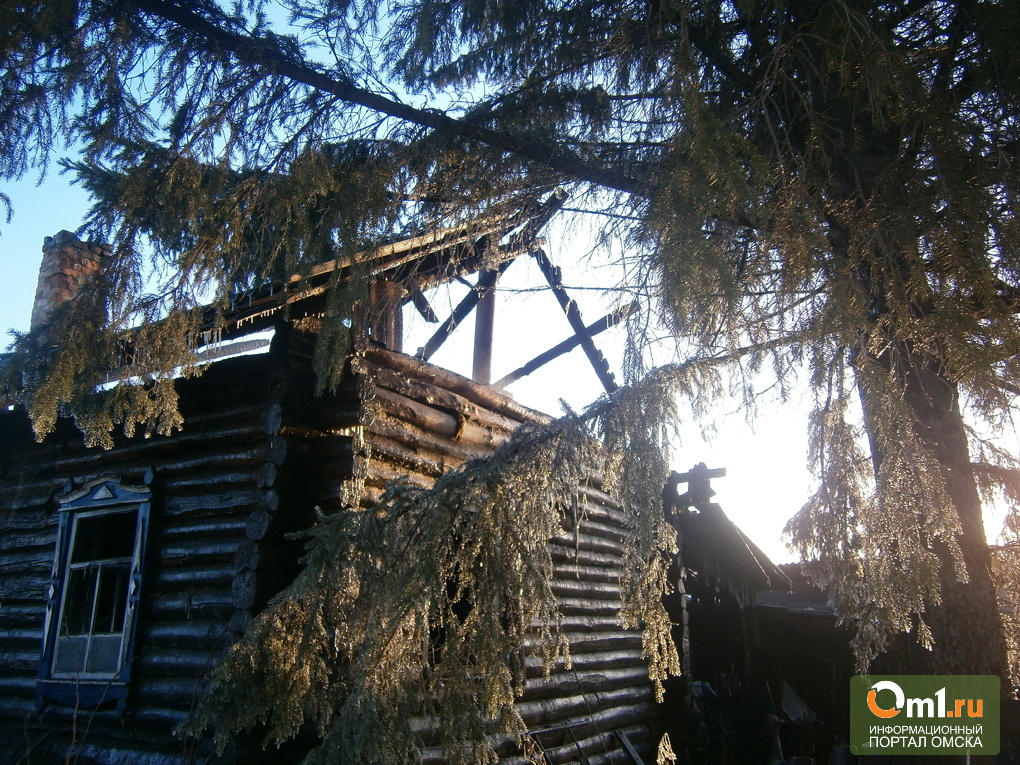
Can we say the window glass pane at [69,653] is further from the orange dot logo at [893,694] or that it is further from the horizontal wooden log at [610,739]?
the orange dot logo at [893,694]

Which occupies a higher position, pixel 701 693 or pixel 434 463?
pixel 434 463

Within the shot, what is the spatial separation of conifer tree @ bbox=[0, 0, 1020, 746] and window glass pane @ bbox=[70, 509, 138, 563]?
2775 millimetres

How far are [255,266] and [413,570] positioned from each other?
275cm

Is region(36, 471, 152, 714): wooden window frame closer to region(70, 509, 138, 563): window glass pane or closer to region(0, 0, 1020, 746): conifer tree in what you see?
region(70, 509, 138, 563): window glass pane

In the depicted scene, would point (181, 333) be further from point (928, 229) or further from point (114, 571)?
point (928, 229)

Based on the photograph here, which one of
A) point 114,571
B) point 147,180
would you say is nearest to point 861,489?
point 147,180

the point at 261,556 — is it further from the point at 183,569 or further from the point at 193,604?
the point at 183,569

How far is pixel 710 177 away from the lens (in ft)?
10.6

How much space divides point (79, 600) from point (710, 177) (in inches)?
269

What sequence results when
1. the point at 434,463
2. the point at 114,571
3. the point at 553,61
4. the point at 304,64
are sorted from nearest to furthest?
the point at 304,64 < the point at 553,61 < the point at 434,463 < the point at 114,571

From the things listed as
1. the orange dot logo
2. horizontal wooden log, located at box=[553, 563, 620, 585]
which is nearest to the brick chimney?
horizontal wooden log, located at box=[553, 563, 620, 585]

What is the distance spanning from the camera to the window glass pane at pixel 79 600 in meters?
6.96

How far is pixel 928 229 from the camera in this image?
12.0 feet

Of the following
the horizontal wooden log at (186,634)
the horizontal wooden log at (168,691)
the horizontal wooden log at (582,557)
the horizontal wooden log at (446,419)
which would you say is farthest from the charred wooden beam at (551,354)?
the horizontal wooden log at (168,691)
